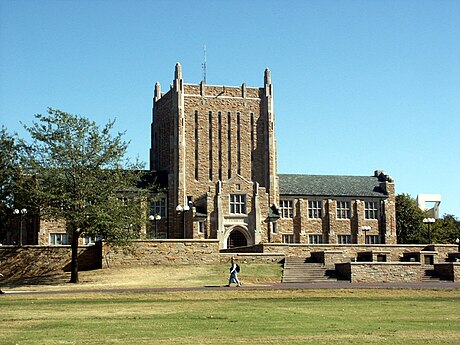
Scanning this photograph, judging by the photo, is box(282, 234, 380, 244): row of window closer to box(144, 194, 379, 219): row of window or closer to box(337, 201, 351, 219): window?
box(144, 194, 379, 219): row of window

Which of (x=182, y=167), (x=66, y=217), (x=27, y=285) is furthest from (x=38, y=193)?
(x=182, y=167)

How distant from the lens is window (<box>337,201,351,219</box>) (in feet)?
261

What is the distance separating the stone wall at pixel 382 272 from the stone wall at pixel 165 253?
10191 millimetres

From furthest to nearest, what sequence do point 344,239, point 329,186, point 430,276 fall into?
point 329,186 < point 344,239 < point 430,276

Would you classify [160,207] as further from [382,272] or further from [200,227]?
[382,272]

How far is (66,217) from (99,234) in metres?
2.37

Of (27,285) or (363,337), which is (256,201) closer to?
(27,285)

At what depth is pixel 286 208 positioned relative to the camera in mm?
78062

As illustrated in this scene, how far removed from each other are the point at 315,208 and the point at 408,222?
20600 mm

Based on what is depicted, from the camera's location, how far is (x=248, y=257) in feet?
162

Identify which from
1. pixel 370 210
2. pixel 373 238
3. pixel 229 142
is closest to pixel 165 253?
pixel 229 142

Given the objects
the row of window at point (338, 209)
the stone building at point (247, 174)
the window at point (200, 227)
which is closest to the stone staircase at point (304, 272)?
the window at point (200, 227)

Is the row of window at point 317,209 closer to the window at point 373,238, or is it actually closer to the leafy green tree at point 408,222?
the window at point 373,238

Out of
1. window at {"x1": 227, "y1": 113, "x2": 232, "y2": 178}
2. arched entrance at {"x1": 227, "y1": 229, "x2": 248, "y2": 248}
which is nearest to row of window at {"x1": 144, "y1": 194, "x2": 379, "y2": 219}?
window at {"x1": 227, "y1": 113, "x2": 232, "y2": 178}
